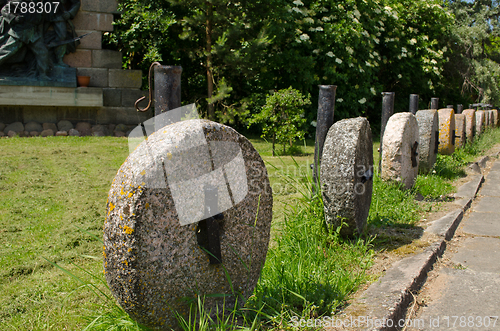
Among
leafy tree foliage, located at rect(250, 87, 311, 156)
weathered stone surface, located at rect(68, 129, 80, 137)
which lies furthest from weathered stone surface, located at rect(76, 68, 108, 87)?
leafy tree foliage, located at rect(250, 87, 311, 156)

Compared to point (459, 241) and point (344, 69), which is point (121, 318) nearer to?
point (459, 241)

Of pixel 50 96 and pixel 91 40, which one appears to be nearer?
pixel 50 96

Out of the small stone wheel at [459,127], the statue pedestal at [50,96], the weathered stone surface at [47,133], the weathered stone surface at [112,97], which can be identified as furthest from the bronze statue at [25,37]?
the small stone wheel at [459,127]

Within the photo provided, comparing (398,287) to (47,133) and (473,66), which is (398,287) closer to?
(47,133)

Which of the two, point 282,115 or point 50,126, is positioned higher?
point 282,115

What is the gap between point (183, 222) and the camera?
180cm

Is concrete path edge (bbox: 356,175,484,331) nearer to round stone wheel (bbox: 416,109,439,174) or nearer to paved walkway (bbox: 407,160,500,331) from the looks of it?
paved walkway (bbox: 407,160,500,331)

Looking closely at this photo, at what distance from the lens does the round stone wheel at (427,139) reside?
17.4ft

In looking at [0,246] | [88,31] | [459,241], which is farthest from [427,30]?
[0,246]

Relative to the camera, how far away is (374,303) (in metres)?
2.20

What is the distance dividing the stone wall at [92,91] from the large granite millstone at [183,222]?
7911 mm

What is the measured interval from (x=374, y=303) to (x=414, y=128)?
276 centimetres

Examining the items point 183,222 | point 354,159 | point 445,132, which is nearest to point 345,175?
point 354,159

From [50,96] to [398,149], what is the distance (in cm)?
734
